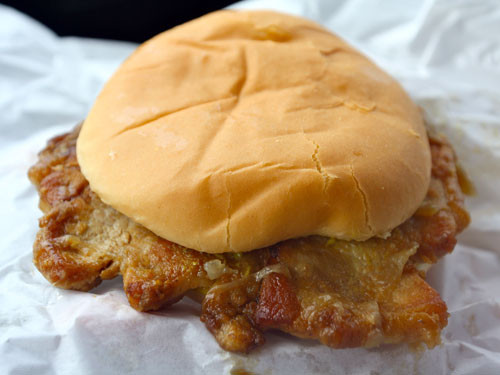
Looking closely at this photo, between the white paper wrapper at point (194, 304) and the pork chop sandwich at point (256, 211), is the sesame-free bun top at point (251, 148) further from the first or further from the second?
the white paper wrapper at point (194, 304)

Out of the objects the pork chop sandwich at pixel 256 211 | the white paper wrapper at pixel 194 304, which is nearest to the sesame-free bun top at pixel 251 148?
the pork chop sandwich at pixel 256 211

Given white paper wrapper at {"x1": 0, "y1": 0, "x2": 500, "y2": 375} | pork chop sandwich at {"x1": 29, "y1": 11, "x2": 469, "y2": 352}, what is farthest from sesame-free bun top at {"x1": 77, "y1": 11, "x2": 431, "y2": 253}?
white paper wrapper at {"x1": 0, "y1": 0, "x2": 500, "y2": 375}

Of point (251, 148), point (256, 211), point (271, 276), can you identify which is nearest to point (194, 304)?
point (271, 276)

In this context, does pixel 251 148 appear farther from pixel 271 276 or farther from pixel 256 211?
pixel 271 276

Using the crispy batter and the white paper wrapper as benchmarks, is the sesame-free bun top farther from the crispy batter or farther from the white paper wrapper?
the white paper wrapper

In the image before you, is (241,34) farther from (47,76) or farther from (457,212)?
(47,76)

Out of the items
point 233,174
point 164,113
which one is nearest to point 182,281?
point 233,174
